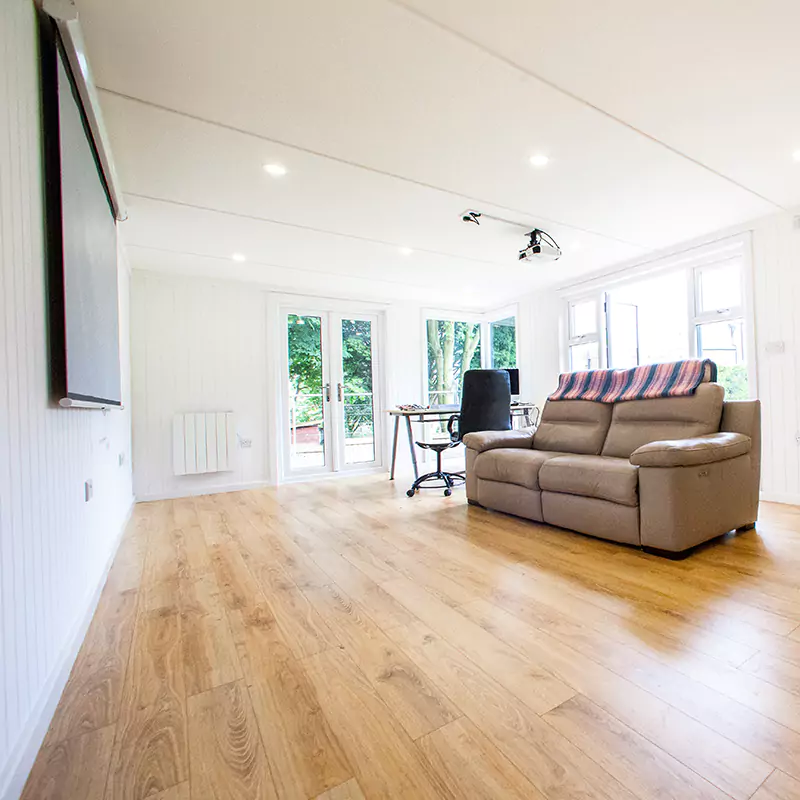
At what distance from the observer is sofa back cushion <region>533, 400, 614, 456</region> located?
10.6ft

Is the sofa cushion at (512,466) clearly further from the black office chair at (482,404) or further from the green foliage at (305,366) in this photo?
the green foliage at (305,366)

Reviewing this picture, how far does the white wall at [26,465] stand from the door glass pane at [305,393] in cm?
346

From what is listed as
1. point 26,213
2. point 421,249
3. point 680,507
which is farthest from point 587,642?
point 421,249

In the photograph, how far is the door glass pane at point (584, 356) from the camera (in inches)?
195

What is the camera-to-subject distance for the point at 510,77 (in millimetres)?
1854

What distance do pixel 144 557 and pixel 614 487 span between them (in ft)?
8.98

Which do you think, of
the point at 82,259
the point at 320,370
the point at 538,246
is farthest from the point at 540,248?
the point at 82,259

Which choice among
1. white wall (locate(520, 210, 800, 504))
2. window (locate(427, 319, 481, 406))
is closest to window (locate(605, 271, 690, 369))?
white wall (locate(520, 210, 800, 504))

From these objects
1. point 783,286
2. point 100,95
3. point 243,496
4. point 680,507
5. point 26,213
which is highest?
point 100,95

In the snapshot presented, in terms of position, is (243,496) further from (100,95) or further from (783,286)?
(783,286)

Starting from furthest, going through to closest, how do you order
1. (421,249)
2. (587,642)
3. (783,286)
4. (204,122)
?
1. (421,249)
2. (783,286)
3. (204,122)
4. (587,642)

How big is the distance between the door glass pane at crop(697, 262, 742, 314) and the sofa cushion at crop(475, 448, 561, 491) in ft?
7.47

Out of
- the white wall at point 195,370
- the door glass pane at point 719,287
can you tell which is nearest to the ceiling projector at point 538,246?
the door glass pane at point 719,287

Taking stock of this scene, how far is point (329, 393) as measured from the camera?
5.29 m
